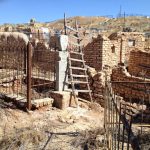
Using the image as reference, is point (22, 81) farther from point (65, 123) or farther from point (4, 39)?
point (4, 39)

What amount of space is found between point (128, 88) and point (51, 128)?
3.55 metres

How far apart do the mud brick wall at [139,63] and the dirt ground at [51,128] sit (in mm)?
→ 3694

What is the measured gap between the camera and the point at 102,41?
12.6 metres

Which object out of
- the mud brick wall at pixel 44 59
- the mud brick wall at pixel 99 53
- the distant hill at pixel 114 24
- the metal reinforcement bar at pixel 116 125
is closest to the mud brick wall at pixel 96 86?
the mud brick wall at pixel 99 53

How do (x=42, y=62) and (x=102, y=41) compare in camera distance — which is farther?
(x=42, y=62)

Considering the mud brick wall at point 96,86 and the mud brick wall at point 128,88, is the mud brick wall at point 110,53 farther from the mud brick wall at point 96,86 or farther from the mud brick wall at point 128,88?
the mud brick wall at point 96,86

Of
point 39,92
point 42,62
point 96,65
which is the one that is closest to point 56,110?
point 39,92

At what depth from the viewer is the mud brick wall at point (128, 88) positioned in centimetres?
1054

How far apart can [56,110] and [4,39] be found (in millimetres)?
8462

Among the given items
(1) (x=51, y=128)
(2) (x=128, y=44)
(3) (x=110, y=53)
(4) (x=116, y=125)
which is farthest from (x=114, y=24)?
(4) (x=116, y=125)

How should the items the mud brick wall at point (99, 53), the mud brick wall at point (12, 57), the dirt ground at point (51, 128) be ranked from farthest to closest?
1. the mud brick wall at point (12, 57)
2. the mud brick wall at point (99, 53)
3. the dirt ground at point (51, 128)

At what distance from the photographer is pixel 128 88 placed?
Result: 11.0m

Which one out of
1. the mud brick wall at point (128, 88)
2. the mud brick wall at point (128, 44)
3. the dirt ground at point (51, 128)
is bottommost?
the dirt ground at point (51, 128)

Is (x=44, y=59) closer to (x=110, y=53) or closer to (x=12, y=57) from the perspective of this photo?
(x=12, y=57)
